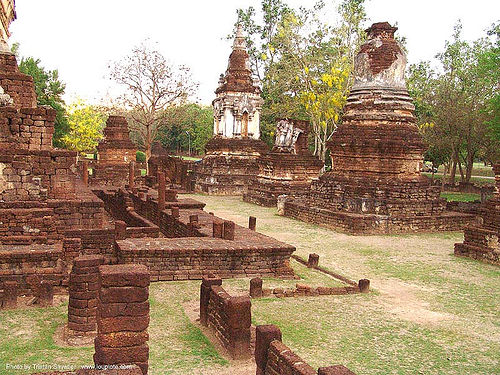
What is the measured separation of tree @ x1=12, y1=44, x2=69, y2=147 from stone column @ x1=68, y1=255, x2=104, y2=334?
30.9 m

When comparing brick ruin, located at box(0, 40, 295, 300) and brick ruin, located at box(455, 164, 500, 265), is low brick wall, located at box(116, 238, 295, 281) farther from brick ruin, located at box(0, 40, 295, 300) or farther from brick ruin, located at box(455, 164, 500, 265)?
brick ruin, located at box(455, 164, 500, 265)

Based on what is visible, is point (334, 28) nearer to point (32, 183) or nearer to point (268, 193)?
point (268, 193)

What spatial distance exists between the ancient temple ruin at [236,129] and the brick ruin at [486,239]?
15.2 m

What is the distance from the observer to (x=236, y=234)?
10.7 metres

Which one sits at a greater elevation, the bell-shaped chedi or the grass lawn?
the bell-shaped chedi

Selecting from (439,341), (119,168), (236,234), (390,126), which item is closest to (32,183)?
(236,234)

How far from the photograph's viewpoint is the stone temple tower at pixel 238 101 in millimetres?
27359

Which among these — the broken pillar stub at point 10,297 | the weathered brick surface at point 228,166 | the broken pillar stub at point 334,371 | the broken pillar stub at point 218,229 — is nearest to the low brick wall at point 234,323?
the broken pillar stub at point 334,371

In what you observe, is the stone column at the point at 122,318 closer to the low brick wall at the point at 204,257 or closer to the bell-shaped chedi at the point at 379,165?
the low brick wall at the point at 204,257

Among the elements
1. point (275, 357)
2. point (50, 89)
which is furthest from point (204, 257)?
point (50, 89)

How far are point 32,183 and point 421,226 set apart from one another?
10379 millimetres

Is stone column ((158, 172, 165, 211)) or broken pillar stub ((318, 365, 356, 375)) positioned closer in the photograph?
broken pillar stub ((318, 365, 356, 375))

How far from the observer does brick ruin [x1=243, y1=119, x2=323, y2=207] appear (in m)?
21.7

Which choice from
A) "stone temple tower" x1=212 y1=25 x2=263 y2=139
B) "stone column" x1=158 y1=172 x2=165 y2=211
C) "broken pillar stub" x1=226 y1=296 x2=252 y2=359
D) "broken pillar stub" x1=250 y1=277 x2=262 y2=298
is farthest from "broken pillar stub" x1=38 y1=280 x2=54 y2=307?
"stone temple tower" x1=212 y1=25 x2=263 y2=139
